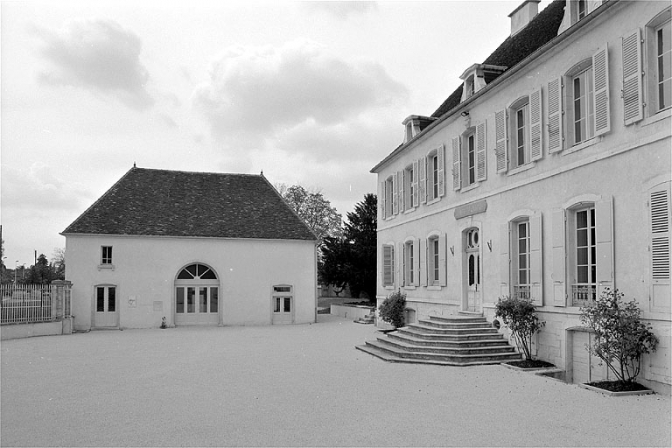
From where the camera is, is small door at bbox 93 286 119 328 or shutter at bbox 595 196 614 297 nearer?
shutter at bbox 595 196 614 297

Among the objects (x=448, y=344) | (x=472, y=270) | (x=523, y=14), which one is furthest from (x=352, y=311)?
(x=448, y=344)

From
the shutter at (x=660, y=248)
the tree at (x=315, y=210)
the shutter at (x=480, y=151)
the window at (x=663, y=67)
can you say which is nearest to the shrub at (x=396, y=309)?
the shutter at (x=480, y=151)

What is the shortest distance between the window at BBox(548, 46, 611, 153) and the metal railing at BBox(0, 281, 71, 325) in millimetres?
17828

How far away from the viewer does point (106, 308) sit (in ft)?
83.6

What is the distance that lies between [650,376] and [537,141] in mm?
5147

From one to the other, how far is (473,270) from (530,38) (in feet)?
20.0

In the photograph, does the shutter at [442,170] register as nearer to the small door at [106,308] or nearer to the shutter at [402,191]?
the shutter at [402,191]

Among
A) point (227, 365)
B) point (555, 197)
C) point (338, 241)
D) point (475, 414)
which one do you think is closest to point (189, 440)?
point (475, 414)

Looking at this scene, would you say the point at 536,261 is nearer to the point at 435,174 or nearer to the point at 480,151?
the point at 480,151

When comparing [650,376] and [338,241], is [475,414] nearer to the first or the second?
[650,376]

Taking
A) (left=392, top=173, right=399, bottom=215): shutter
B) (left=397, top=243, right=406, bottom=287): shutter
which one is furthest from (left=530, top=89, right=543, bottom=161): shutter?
(left=392, top=173, right=399, bottom=215): shutter

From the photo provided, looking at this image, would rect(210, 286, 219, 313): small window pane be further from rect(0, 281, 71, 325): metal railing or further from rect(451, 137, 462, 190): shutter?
rect(451, 137, 462, 190): shutter

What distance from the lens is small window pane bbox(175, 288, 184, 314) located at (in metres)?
26.5

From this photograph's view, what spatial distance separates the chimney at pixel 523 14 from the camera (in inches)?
742
